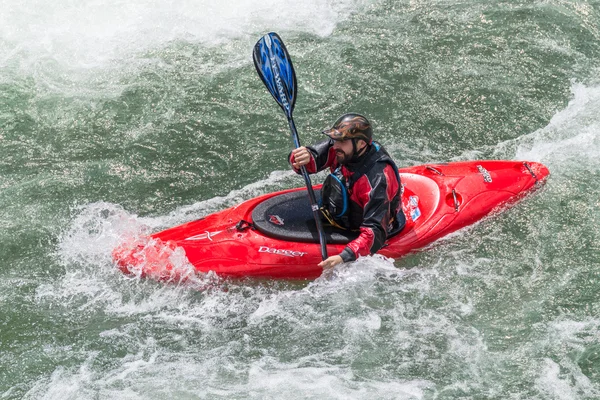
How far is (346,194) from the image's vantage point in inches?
219

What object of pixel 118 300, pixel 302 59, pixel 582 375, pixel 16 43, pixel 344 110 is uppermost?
pixel 16 43

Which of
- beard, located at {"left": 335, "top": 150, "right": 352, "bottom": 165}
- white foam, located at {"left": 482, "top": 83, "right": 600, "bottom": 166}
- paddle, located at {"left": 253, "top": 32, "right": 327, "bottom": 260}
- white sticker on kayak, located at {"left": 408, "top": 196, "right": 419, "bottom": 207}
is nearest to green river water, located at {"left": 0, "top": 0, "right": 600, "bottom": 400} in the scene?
white foam, located at {"left": 482, "top": 83, "right": 600, "bottom": 166}

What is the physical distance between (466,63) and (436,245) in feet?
11.0

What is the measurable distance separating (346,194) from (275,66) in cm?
170

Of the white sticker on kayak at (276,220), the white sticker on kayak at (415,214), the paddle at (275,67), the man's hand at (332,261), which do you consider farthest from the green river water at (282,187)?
the paddle at (275,67)

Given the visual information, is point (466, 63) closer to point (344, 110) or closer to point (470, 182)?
point (344, 110)

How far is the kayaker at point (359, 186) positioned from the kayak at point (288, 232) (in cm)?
24

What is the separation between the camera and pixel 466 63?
28.2 ft

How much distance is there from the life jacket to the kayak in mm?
97

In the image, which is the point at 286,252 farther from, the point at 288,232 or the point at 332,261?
the point at 332,261

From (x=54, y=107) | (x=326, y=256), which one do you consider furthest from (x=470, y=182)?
(x=54, y=107)

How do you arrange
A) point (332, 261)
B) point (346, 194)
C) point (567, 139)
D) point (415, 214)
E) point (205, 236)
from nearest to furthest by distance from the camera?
point (332, 261), point (346, 194), point (205, 236), point (415, 214), point (567, 139)

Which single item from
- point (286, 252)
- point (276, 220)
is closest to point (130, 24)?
point (276, 220)

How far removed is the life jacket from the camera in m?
5.45
